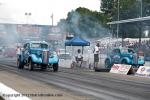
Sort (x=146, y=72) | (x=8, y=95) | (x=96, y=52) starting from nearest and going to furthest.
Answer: (x=8, y=95)
(x=146, y=72)
(x=96, y=52)

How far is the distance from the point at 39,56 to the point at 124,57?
744 centimetres

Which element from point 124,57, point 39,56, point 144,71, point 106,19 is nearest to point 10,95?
point 144,71

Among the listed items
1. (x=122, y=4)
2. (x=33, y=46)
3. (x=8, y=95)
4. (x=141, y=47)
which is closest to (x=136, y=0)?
(x=122, y=4)

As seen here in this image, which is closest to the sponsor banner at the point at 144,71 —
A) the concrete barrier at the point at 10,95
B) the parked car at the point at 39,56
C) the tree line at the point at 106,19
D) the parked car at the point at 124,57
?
the parked car at the point at 124,57

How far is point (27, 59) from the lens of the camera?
2934 cm

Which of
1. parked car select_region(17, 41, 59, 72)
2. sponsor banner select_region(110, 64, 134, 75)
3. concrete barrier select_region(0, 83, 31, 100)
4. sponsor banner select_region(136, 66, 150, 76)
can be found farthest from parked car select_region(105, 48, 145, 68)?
concrete barrier select_region(0, 83, 31, 100)

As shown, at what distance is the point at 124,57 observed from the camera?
32.9m

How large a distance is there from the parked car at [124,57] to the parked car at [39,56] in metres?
6.38

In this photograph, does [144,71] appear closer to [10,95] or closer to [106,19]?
[10,95]

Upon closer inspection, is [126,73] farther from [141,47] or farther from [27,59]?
[141,47]

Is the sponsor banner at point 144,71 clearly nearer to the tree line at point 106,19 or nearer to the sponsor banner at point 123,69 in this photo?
the sponsor banner at point 123,69

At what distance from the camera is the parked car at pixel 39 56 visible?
28.4m

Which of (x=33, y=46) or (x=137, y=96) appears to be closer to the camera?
(x=137, y=96)

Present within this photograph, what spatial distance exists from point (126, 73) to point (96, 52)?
5676mm
